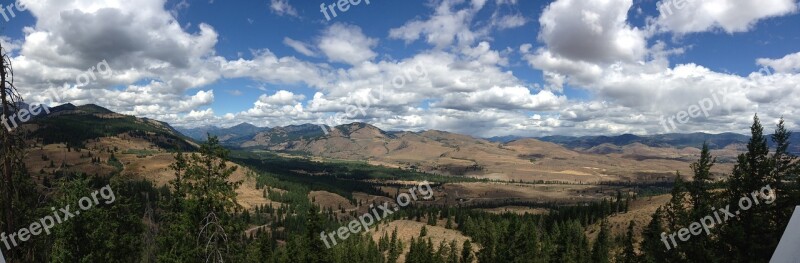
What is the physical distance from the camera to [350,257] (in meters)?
108

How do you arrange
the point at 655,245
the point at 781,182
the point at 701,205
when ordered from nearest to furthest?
the point at 781,182
the point at 701,205
the point at 655,245

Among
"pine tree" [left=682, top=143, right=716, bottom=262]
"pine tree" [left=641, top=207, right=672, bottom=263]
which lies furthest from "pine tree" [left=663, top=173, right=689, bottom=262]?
"pine tree" [left=641, top=207, right=672, bottom=263]

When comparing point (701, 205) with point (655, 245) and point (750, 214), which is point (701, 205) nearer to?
point (750, 214)

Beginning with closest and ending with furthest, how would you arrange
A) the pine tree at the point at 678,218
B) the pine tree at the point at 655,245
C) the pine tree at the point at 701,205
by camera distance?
the pine tree at the point at 701,205 → the pine tree at the point at 678,218 → the pine tree at the point at 655,245

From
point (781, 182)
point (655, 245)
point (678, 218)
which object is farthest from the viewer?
point (655, 245)

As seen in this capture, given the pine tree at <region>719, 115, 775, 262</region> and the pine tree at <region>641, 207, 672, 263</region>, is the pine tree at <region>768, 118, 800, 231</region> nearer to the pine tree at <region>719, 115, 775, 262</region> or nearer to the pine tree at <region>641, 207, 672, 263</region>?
the pine tree at <region>719, 115, 775, 262</region>

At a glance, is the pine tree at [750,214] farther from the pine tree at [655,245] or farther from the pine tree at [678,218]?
the pine tree at [655,245]

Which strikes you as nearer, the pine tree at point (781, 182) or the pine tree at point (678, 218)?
the pine tree at point (781, 182)

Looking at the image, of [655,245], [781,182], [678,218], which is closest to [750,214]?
[781,182]

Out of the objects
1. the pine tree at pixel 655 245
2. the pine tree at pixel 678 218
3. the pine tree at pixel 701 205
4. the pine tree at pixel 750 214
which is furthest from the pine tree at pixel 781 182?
the pine tree at pixel 655 245

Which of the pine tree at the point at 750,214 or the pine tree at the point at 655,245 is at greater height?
the pine tree at the point at 750,214

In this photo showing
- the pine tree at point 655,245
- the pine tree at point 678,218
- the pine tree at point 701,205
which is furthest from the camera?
the pine tree at point 655,245

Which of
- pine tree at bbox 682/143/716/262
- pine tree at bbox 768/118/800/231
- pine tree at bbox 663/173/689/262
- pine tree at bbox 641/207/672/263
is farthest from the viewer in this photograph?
pine tree at bbox 641/207/672/263

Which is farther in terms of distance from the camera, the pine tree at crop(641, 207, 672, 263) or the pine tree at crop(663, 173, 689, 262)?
the pine tree at crop(641, 207, 672, 263)
